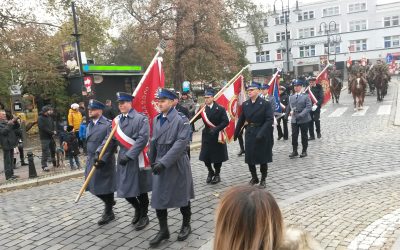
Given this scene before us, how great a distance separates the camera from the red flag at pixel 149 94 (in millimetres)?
6402

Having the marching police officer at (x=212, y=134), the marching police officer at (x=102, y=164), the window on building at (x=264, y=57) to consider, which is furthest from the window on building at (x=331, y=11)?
the marching police officer at (x=102, y=164)

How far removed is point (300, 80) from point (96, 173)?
20.8 ft

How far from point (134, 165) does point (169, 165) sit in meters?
0.90

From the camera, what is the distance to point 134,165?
5.68 metres

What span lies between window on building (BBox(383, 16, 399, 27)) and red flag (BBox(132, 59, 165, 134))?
6520 centimetres

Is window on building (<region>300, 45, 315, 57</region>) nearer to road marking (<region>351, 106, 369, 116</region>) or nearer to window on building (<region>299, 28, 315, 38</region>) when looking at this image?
window on building (<region>299, 28, 315, 38</region>)

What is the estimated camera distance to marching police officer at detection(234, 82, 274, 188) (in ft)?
24.0

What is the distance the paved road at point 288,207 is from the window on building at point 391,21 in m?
59.4

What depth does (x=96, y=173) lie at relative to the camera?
20.0ft

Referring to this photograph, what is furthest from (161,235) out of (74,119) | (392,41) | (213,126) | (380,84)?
(392,41)

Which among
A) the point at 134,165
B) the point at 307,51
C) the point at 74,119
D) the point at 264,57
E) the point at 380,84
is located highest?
the point at 307,51

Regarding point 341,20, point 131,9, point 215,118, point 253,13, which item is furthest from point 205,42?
point 341,20

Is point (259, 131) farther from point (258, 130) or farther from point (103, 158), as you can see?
point (103, 158)

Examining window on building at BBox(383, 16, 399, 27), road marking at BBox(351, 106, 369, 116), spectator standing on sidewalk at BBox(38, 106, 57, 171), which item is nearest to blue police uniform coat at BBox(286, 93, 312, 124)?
spectator standing on sidewalk at BBox(38, 106, 57, 171)
